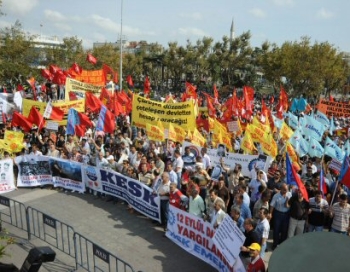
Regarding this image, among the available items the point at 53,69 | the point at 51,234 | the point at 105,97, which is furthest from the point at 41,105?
the point at 53,69

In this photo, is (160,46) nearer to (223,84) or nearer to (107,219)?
(223,84)

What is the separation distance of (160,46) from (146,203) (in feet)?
166

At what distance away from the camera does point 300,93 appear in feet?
144

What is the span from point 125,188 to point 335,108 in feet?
36.7

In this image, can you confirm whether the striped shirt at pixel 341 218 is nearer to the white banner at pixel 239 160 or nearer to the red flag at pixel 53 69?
the white banner at pixel 239 160

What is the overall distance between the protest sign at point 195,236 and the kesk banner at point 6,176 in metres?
5.90

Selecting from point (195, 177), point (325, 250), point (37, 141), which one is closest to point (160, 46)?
point (37, 141)

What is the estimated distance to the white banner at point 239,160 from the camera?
36.4 ft

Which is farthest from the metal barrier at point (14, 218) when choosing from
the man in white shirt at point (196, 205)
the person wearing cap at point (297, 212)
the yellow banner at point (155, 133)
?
the person wearing cap at point (297, 212)

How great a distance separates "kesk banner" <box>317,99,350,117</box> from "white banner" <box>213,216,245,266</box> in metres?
12.3

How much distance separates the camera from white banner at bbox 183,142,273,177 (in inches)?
437

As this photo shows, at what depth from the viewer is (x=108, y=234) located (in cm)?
929

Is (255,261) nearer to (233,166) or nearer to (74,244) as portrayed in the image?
(74,244)

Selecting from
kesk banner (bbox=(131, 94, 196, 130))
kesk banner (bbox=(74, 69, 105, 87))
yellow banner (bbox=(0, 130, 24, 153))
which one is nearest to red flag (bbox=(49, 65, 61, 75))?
kesk banner (bbox=(74, 69, 105, 87))
